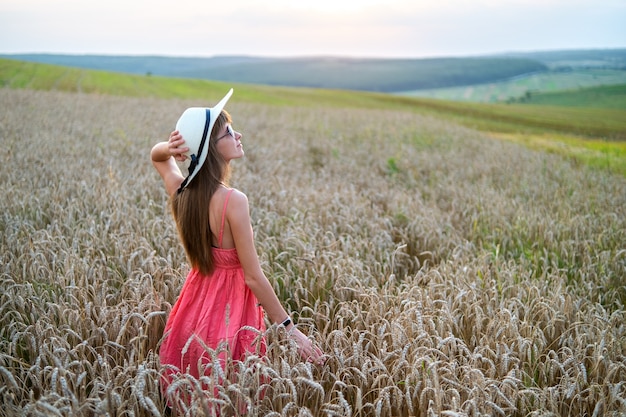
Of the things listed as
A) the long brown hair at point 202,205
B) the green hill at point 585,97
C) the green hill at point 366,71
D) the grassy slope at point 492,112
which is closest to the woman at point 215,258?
the long brown hair at point 202,205

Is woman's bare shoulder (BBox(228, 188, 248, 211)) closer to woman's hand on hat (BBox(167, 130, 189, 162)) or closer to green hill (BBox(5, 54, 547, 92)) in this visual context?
woman's hand on hat (BBox(167, 130, 189, 162))

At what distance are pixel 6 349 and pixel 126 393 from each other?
43.6 inches

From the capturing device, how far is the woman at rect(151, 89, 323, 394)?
270cm

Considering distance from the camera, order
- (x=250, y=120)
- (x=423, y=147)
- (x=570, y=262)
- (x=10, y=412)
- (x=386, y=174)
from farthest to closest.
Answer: (x=250, y=120) → (x=423, y=147) → (x=386, y=174) → (x=570, y=262) → (x=10, y=412)

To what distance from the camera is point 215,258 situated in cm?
292

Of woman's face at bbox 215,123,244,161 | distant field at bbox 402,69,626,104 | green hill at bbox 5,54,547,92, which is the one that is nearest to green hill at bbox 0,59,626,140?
distant field at bbox 402,69,626,104

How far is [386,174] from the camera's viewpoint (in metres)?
10.5

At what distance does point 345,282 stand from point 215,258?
1.56 metres

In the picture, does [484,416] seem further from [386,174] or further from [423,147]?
[423,147]

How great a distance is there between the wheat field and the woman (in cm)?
17

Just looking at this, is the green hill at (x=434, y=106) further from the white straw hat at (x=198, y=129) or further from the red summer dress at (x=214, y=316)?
the white straw hat at (x=198, y=129)

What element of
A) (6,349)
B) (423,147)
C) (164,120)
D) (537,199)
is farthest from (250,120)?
(6,349)

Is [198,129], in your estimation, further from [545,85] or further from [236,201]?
[545,85]

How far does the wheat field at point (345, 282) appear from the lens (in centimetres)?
261
